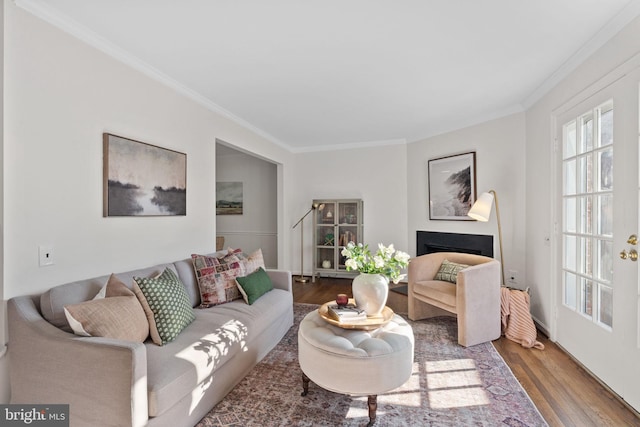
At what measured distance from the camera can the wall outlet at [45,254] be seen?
177 centimetres

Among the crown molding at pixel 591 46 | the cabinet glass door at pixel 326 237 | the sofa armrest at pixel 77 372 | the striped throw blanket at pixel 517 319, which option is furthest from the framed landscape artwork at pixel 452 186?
the sofa armrest at pixel 77 372

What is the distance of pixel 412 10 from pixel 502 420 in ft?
8.05

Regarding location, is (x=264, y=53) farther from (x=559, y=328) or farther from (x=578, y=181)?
(x=559, y=328)

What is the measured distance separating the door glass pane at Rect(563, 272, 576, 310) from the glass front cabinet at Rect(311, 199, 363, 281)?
9.28 ft

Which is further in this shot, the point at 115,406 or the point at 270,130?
the point at 270,130

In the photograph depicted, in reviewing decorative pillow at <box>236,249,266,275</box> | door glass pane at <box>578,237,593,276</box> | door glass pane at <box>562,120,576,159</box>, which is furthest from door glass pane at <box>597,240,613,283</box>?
decorative pillow at <box>236,249,266,275</box>

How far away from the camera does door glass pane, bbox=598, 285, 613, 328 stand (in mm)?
2033

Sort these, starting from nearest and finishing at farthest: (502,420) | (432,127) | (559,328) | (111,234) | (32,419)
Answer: (32,419), (502,420), (111,234), (559,328), (432,127)

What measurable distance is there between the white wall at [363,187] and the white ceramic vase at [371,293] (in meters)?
2.98

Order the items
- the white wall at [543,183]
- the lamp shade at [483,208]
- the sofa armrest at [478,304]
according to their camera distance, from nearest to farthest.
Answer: the white wall at [543,183]
the sofa armrest at [478,304]
the lamp shade at [483,208]

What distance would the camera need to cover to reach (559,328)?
2652 millimetres

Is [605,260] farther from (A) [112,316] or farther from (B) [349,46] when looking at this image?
(A) [112,316]

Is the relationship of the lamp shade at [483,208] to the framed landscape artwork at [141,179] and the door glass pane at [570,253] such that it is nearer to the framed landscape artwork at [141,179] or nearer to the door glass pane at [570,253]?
the door glass pane at [570,253]

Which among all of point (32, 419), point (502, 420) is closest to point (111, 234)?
point (32, 419)
